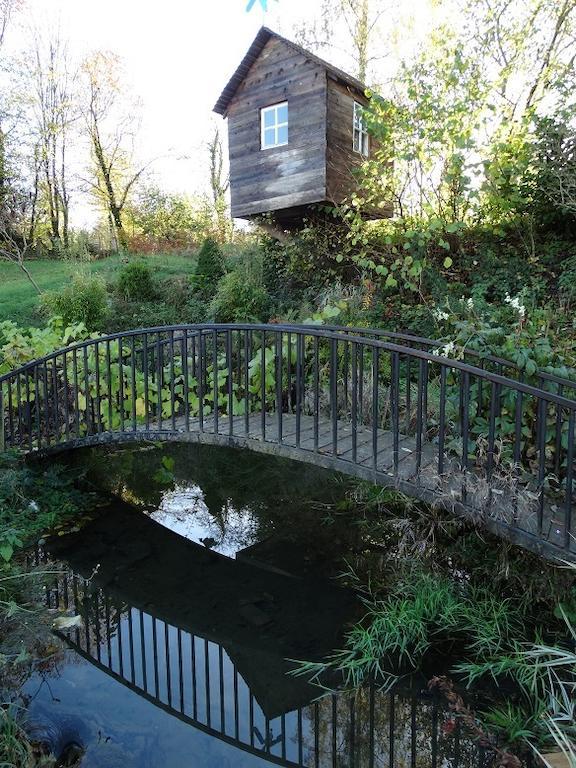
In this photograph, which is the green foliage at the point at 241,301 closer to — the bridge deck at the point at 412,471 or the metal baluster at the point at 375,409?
the bridge deck at the point at 412,471

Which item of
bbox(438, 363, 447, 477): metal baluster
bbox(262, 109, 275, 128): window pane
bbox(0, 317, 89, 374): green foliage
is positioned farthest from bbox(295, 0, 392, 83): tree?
bbox(438, 363, 447, 477): metal baluster

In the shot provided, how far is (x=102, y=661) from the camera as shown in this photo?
3.39m

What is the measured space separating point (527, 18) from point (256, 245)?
6.33 meters

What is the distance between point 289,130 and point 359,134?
1.48m

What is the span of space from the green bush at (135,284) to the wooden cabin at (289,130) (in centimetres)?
276

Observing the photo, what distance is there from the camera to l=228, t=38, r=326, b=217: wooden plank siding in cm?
1009

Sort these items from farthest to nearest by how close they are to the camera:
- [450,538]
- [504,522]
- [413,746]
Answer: [450,538]
[504,522]
[413,746]

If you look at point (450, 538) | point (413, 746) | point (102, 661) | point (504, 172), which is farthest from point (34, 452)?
point (504, 172)

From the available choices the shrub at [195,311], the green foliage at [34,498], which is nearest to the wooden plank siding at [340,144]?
the shrub at [195,311]

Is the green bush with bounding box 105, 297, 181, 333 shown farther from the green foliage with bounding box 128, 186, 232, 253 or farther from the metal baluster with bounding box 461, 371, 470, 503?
the green foliage with bounding box 128, 186, 232, 253

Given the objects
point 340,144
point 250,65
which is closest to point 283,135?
point 340,144

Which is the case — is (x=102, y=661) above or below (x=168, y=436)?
below

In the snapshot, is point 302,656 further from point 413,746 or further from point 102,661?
point 102,661

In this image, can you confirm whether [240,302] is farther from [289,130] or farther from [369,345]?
[369,345]
